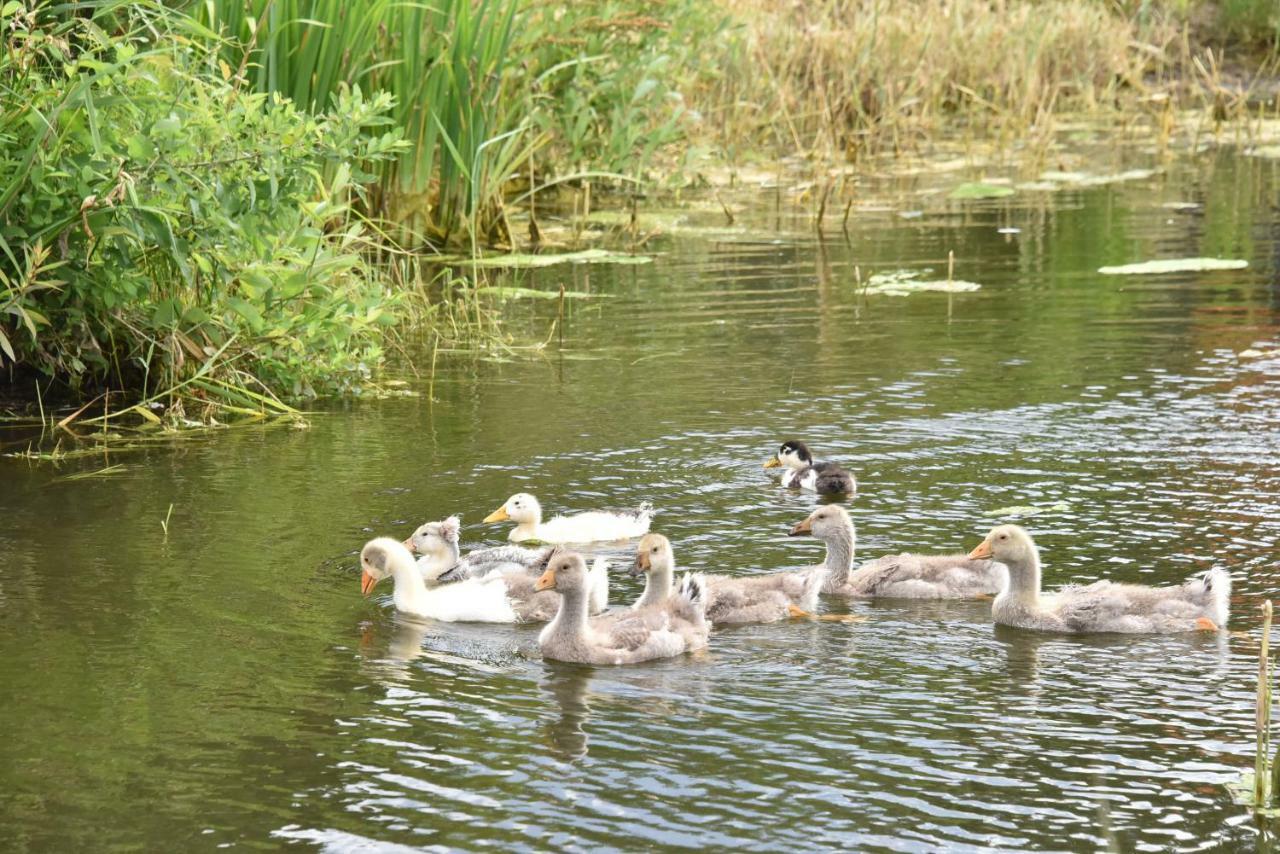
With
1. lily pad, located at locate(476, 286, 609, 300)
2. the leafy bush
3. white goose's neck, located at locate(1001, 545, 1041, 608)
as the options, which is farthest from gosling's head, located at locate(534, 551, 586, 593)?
lily pad, located at locate(476, 286, 609, 300)

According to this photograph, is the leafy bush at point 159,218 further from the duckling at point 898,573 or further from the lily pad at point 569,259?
the lily pad at point 569,259

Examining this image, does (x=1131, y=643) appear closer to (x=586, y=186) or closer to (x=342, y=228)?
(x=342, y=228)

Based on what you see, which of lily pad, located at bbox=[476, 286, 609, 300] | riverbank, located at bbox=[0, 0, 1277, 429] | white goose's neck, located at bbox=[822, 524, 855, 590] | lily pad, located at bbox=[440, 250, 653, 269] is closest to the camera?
white goose's neck, located at bbox=[822, 524, 855, 590]

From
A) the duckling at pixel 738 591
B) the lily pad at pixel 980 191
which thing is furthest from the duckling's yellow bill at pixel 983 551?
the lily pad at pixel 980 191

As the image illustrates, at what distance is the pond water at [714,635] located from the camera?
571 centimetres

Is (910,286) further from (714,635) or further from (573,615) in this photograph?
(573,615)

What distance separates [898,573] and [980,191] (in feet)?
46.3

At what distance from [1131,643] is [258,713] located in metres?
3.37

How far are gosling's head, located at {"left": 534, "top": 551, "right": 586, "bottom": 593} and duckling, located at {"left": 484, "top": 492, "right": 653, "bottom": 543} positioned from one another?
1.51 m

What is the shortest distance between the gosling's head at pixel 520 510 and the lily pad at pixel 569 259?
7695 mm

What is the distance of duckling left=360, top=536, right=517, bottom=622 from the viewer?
26.0ft

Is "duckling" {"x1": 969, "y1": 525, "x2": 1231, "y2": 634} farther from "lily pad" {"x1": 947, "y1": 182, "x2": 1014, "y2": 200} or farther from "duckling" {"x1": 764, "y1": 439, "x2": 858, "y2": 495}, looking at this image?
"lily pad" {"x1": 947, "y1": 182, "x2": 1014, "y2": 200}

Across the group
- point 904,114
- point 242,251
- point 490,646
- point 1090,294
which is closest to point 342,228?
point 242,251

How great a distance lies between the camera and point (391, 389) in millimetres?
12273
